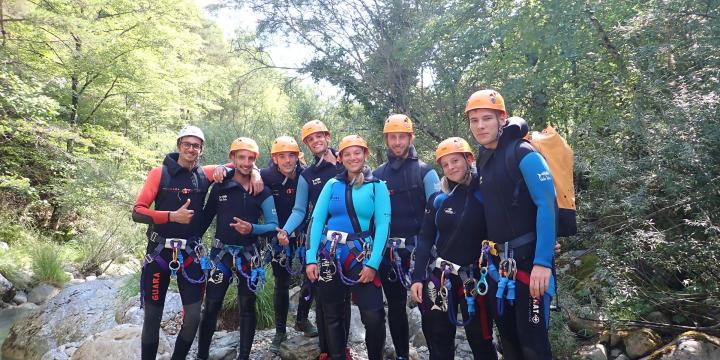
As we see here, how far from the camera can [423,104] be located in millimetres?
9359

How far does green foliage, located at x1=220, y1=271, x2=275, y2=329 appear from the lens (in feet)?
22.9

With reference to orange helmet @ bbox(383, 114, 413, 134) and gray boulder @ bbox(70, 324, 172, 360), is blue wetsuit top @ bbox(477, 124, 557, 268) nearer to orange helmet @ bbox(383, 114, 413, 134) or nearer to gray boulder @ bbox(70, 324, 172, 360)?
orange helmet @ bbox(383, 114, 413, 134)

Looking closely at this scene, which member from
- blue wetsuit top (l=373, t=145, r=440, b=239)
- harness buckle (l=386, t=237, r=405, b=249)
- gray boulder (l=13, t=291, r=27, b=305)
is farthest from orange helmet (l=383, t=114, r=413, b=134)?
gray boulder (l=13, t=291, r=27, b=305)

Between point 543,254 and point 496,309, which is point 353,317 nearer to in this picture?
point 496,309

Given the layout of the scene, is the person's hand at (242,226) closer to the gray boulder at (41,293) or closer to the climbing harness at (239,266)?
the climbing harness at (239,266)

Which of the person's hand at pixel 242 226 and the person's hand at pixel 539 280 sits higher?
the person's hand at pixel 242 226

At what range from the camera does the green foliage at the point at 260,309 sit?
6.98 meters

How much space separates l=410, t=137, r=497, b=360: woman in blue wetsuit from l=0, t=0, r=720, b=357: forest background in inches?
79.6

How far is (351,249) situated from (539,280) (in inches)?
66.5

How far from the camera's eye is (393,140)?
4.67 m

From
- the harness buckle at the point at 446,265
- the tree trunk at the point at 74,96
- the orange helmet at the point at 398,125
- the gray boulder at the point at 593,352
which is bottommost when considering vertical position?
the gray boulder at the point at 593,352

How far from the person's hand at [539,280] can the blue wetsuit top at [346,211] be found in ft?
4.68

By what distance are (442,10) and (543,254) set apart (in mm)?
7468

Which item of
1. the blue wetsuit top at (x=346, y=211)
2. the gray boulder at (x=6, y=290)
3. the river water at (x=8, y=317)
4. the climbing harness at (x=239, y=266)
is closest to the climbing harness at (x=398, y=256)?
the blue wetsuit top at (x=346, y=211)
